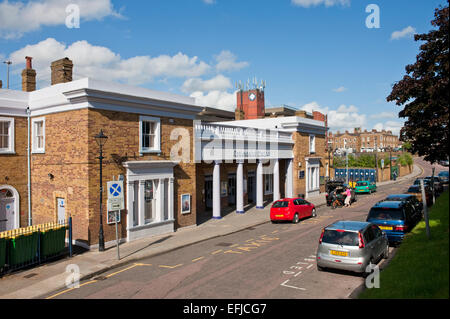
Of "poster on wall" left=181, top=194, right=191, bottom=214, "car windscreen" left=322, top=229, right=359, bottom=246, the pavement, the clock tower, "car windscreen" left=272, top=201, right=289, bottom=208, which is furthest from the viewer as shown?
the clock tower

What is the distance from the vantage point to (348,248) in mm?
11305

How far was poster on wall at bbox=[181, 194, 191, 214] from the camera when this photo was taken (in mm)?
20516

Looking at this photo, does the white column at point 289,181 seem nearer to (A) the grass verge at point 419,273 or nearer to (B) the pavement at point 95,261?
(B) the pavement at point 95,261

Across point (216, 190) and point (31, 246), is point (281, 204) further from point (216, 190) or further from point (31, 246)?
point (31, 246)

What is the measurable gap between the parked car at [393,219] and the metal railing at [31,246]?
42.7 feet

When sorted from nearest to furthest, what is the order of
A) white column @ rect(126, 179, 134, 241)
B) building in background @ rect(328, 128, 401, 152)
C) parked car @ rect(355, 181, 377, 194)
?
white column @ rect(126, 179, 134, 241) < parked car @ rect(355, 181, 377, 194) < building in background @ rect(328, 128, 401, 152)

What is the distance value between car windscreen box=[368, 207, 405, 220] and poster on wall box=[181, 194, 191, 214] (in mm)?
9937

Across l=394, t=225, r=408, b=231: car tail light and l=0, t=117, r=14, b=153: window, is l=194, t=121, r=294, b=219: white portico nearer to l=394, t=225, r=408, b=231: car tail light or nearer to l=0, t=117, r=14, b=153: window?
l=0, t=117, r=14, b=153: window

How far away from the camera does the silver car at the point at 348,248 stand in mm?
11195

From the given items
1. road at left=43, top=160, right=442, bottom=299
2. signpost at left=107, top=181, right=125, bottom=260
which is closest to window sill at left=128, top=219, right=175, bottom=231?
road at left=43, top=160, right=442, bottom=299

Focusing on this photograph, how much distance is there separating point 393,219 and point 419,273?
701 centimetres

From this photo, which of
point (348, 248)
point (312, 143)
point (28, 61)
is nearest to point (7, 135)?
point (28, 61)

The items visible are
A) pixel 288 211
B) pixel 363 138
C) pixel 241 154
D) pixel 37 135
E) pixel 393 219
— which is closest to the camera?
pixel 393 219
